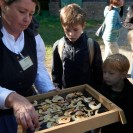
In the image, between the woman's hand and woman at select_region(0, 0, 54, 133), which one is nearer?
the woman's hand

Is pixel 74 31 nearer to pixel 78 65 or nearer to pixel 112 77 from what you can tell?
pixel 78 65

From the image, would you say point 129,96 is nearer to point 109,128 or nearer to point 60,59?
point 109,128

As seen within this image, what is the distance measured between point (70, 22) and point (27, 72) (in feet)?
2.96

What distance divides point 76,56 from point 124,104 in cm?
63

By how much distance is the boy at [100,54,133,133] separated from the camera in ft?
8.07

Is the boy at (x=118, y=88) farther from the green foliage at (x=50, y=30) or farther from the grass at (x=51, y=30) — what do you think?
the green foliage at (x=50, y=30)

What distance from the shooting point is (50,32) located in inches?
370

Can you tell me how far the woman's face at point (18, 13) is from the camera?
6.07 ft

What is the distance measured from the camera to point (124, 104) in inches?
96.5

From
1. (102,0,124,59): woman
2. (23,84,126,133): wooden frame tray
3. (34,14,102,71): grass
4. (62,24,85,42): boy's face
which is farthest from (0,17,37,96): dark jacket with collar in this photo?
(34,14,102,71): grass

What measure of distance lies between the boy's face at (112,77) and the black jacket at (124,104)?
0.19ft

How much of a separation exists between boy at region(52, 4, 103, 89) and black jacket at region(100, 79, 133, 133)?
0.32 metres

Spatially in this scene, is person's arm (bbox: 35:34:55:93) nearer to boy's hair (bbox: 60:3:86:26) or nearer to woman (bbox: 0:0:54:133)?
woman (bbox: 0:0:54:133)

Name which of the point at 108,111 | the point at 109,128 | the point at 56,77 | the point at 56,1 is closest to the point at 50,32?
the point at 56,1
